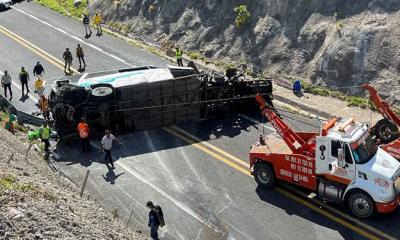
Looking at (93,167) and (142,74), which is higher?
(142,74)

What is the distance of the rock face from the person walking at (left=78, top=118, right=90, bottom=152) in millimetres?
10950

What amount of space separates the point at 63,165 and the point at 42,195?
230 inches

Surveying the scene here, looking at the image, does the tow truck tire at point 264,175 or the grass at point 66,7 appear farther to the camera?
the grass at point 66,7

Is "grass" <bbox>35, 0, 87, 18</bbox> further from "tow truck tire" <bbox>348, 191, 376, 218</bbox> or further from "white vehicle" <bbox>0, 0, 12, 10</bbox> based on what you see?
"tow truck tire" <bbox>348, 191, 376, 218</bbox>

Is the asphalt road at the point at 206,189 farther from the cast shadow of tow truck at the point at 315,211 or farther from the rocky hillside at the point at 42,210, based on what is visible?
the rocky hillside at the point at 42,210

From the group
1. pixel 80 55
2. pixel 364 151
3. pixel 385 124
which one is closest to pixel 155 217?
pixel 364 151

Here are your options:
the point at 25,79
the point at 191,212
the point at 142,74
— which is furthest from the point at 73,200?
the point at 25,79

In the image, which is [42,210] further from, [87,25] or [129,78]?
[87,25]

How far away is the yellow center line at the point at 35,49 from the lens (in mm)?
29984

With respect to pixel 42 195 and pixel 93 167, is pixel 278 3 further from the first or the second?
pixel 42 195

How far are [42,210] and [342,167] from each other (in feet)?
27.9

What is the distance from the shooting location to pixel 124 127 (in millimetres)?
22516

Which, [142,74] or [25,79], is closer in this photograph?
[142,74]

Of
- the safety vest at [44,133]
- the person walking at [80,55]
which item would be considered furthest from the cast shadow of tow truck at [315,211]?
the person walking at [80,55]
